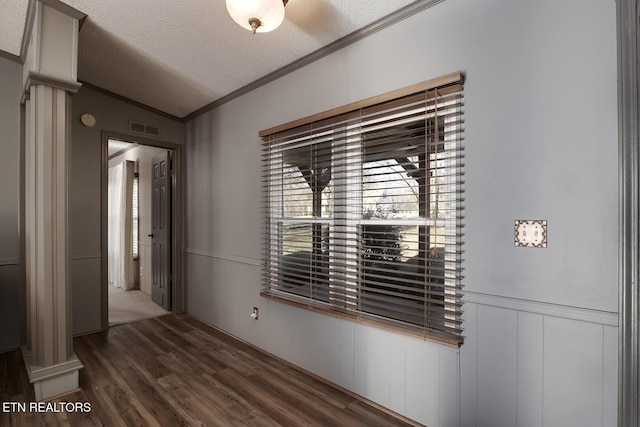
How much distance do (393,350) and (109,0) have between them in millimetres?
2940

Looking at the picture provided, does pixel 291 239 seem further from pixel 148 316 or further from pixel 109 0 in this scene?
pixel 148 316

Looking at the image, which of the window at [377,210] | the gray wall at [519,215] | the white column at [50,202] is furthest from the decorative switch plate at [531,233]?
the white column at [50,202]

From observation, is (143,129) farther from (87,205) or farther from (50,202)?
(50,202)

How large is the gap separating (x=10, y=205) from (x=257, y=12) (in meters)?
2.98

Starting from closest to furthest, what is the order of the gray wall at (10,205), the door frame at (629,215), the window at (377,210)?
1. the door frame at (629,215)
2. the window at (377,210)
3. the gray wall at (10,205)

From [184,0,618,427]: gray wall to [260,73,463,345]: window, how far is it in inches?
3.8

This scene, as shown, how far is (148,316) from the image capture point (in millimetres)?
4000

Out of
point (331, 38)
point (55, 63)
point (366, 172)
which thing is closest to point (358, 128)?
point (366, 172)

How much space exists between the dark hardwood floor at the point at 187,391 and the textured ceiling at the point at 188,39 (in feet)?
8.23

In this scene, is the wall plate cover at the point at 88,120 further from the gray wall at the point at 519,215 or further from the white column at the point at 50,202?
the gray wall at the point at 519,215

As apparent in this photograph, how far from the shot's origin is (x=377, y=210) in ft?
6.95

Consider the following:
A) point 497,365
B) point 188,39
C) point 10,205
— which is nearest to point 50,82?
point 188,39

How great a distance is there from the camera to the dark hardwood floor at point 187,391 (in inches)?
78.7

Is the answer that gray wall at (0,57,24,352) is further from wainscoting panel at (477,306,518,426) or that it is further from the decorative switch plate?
the decorative switch plate
